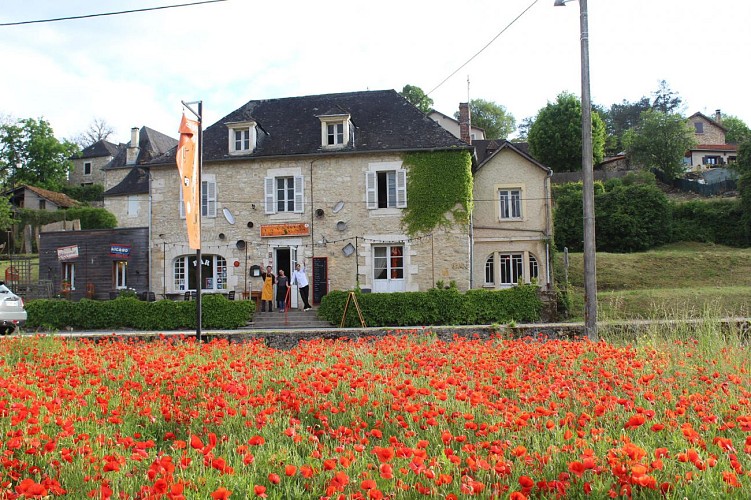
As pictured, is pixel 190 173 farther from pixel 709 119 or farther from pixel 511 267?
pixel 709 119

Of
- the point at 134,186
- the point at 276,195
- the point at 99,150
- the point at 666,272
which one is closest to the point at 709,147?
the point at 666,272

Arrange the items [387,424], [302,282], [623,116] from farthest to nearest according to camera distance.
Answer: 1. [623,116]
2. [302,282]
3. [387,424]

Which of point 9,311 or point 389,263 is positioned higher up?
point 389,263

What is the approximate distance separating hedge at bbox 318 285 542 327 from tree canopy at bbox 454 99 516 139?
44.7 metres

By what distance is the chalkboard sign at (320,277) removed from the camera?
22.8 metres

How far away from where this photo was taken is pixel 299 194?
924 inches

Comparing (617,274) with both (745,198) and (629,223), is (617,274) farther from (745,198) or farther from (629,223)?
(745,198)

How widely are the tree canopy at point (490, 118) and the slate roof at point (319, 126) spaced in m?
36.0

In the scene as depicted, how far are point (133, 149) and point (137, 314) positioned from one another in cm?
2862

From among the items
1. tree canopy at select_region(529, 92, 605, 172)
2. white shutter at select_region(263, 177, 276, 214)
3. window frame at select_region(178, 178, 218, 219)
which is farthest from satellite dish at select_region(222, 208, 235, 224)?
tree canopy at select_region(529, 92, 605, 172)

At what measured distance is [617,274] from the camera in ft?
87.0

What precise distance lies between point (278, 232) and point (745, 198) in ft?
85.5

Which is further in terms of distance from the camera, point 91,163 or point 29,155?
point 91,163

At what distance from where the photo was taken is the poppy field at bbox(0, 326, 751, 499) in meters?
2.95
